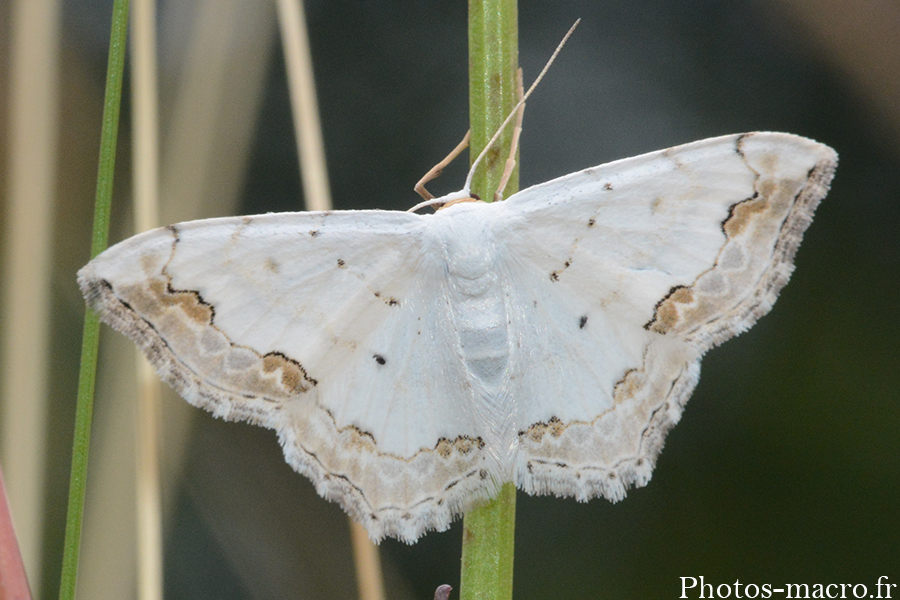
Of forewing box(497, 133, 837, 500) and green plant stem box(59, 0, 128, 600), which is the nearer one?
green plant stem box(59, 0, 128, 600)

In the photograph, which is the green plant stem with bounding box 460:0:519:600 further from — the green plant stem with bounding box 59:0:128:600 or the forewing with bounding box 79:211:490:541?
the green plant stem with bounding box 59:0:128:600

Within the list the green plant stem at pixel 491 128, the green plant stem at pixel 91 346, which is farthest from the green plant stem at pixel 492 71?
the green plant stem at pixel 91 346

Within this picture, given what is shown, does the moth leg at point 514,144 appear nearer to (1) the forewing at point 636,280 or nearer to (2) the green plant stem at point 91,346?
(1) the forewing at point 636,280

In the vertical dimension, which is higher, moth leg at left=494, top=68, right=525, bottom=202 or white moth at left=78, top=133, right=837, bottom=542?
moth leg at left=494, top=68, right=525, bottom=202

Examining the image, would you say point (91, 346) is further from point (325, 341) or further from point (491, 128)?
point (491, 128)

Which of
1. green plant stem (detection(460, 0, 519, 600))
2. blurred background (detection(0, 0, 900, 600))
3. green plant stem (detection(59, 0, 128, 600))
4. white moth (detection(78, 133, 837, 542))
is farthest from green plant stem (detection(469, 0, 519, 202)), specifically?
Result: blurred background (detection(0, 0, 900, 600))

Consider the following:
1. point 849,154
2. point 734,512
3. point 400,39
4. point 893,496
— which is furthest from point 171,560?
point 849,154

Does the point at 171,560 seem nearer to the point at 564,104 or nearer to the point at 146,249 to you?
the point at 146,249
